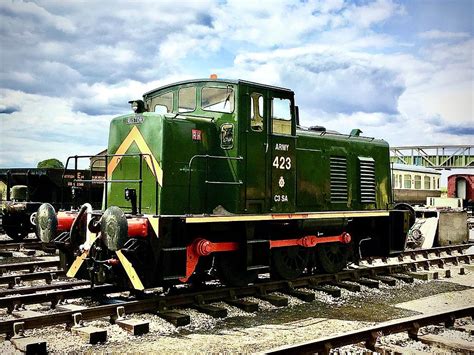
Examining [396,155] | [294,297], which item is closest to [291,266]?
[294,297]

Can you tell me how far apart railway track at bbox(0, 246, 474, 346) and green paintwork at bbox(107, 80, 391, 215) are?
1201 mm

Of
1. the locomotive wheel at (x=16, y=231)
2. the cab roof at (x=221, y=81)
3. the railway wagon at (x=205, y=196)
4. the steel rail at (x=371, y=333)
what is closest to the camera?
the steel rail at (x=371, y=333)

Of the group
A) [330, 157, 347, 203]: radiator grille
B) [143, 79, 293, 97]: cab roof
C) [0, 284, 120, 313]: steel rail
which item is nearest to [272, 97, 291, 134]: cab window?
[143, 79, 293, 97]: cab roof

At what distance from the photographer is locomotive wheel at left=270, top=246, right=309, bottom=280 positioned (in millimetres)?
8742

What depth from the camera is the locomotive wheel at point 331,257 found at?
9.61 meters

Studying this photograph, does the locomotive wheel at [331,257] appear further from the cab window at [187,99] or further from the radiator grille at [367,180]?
the cab window at [187,99]

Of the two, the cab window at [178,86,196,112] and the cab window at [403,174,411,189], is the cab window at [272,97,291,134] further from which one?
the cab window at [403,174,411,189]

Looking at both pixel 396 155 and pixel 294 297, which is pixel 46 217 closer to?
pixel 294 297

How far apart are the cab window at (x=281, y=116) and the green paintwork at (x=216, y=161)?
80 millimetres

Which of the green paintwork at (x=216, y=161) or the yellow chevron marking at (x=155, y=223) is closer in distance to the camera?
the yellow chevron marking at (x=155, y=223)

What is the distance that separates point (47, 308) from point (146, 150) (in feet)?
8.25

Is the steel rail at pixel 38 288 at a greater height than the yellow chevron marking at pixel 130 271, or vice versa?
the yellow chevron marking at pixel 130 271

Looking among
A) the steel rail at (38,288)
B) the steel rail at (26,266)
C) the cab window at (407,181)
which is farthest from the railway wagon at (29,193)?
the cab window at (407,181)

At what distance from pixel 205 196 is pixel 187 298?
151 centimetres
